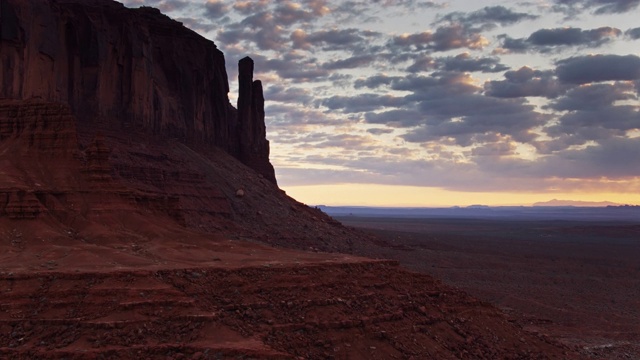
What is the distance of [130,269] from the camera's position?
90.7ft

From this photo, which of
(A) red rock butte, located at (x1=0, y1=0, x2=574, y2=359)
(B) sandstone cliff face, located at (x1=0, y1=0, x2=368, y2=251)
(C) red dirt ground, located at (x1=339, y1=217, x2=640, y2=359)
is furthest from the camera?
(C) red dirt ground, located at (x1=339, y1=217, x2=640, y2=359)

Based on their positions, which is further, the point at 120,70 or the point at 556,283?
the point at 556,283

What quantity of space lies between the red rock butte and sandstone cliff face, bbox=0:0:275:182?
195 mm

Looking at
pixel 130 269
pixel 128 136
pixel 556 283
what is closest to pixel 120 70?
pixel 128 136

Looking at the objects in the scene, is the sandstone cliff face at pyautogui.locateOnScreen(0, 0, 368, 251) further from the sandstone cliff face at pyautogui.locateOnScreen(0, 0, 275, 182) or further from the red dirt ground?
the red dirt ground

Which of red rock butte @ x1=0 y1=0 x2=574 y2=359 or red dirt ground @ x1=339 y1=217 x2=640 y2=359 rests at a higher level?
red rock butte @ x1=0 y1=0 x2=574 y2=359

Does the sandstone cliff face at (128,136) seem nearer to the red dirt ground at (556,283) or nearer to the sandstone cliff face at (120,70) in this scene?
the sandstone cliff face at (120,70)

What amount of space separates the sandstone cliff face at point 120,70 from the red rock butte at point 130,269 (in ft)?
0.64

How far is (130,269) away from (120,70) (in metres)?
43.9

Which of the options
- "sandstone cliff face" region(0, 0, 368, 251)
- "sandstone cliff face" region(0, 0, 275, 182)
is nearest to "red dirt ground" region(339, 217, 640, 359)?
"sandstone cliff face" region(0, 0, 368, 251)

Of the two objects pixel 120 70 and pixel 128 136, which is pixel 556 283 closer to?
pixel 128 136

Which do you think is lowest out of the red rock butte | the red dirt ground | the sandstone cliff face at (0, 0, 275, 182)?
the red dirt ground

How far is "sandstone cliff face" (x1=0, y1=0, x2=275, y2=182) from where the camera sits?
55625 mm

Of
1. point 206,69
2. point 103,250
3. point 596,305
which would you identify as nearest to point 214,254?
point 103,250
